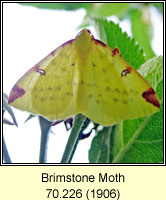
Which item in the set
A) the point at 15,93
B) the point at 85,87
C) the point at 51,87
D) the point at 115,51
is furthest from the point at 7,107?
the point at 115,51

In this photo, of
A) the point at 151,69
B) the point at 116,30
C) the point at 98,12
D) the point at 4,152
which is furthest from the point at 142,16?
the point at 4,152


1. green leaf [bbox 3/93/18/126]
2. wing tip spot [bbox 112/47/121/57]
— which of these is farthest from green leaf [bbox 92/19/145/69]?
green leaf [bbox 3/93/18/126]

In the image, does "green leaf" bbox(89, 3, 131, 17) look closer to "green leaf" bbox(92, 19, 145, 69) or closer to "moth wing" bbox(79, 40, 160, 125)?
"green leaf" bbox(92, 19, 145, 69)

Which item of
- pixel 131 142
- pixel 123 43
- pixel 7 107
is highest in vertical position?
pixel 123 43

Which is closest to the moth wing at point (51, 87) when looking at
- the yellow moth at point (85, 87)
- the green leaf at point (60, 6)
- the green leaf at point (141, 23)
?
the yellow moth at point (85, 87)

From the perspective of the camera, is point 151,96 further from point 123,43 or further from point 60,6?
point 60,6
